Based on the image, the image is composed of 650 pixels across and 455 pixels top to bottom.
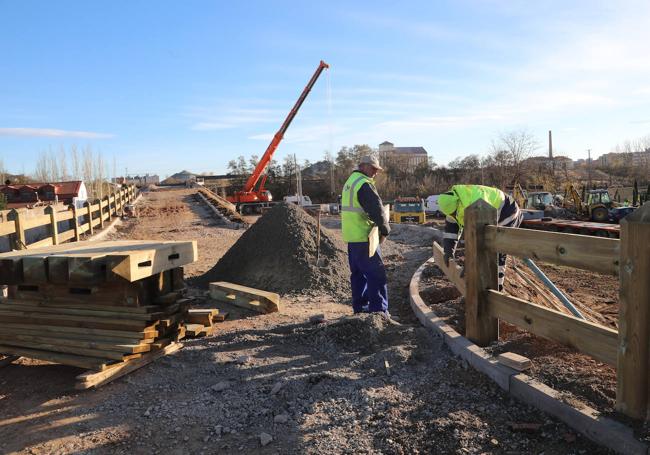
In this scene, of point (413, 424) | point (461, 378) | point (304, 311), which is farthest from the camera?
point (304, 311)

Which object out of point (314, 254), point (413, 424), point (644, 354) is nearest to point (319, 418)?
point (413, 424)

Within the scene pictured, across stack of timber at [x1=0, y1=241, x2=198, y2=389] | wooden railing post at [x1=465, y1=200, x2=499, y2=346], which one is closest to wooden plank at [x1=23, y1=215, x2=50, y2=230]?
stack of timber at [x1=0, y1=241, x2=198, y2=389]

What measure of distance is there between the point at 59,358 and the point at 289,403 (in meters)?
2.11

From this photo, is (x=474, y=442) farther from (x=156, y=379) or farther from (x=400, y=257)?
(x=400, y=257)

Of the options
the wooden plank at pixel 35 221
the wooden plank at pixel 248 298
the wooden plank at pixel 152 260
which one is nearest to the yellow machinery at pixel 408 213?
the wooden plank at pixel 35 221

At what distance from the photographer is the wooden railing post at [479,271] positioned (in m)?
3.99

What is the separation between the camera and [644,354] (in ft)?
8.50

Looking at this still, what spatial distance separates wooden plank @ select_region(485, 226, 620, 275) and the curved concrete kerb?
0.82 meters

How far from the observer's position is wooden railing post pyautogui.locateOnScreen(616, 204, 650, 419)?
256 cm

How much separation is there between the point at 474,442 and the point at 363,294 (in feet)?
10.2

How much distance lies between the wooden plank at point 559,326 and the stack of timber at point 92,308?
2960mm

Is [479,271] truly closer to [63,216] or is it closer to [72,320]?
[72,320]

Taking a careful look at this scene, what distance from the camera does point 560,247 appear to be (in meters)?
3.17

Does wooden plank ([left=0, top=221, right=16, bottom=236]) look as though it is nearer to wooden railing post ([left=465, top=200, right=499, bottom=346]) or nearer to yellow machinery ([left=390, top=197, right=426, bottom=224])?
wooden railing post ([left=465, top=200, right=499, bottom=346])
